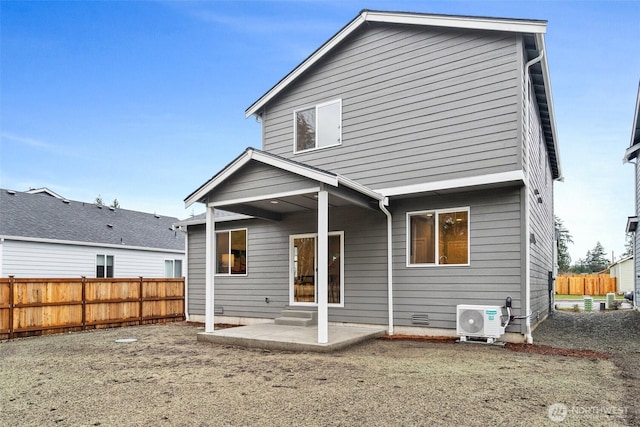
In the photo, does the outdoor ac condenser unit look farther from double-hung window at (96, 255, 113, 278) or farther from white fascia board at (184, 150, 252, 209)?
double-hung window at (96, 255, 113, 278)

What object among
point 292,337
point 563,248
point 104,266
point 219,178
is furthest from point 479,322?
point 563,248

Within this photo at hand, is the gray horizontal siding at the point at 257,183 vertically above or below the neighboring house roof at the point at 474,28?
below

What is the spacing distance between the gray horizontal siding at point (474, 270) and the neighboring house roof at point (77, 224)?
13232 mm

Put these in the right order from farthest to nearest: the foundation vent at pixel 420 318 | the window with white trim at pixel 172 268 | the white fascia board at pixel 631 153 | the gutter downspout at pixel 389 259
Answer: the window with white trim at pixel 172 268
the white fascia board at pixel 631 153
the gutter downspout at pixel 389 259
the foundation vent at pixel 420 318

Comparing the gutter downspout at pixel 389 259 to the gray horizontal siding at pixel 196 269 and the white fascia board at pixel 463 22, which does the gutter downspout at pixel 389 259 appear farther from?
the gray horizontal siding at pixel 196 269

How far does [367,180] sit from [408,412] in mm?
5913

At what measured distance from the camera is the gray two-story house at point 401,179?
774 centimetres

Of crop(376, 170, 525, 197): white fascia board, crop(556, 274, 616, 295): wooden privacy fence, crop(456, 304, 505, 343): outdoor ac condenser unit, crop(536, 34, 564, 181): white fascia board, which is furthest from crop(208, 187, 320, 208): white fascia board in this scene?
crop(556, 274, 616, 295): wooden privacy fence

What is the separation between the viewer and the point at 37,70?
55.9 feet

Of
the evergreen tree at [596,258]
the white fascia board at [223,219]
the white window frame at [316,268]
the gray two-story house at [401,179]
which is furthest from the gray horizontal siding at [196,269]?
the evergreen tree at [596,258]

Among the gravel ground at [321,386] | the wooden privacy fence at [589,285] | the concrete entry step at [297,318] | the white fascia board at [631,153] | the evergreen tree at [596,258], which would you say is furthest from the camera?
the evergreen tree at [596,258]

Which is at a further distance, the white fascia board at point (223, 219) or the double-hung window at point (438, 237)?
the white fascia board at point (223, 219)

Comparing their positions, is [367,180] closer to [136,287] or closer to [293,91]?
[293,91]

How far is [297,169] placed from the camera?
755 cm
